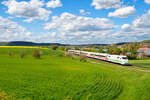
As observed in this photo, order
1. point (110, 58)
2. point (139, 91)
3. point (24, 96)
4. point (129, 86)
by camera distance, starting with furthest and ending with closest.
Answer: point (110, 58) < point (129, 86) < point (139, 91) < point (24, 96)

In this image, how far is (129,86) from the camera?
1912 centimetres

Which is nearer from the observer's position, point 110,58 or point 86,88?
point 86,88

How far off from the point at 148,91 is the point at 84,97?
10014 millimetres

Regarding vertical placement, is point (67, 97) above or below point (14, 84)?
below

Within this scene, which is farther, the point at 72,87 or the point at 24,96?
the point at 72,87

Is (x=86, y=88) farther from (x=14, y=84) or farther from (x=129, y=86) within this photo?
(x=14, y=84)

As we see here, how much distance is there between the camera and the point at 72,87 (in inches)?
631

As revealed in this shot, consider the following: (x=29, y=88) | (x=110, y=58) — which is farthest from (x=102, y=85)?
(x=110, y=58)

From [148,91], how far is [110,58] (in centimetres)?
2982

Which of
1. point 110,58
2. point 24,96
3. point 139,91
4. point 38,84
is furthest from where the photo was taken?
point 110,58

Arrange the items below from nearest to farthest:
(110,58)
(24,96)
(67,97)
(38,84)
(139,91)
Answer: (24,96), (67,97), (38,84), (139,91), (110,58)

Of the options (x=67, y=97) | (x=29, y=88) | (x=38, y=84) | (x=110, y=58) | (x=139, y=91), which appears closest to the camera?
(x=67, y=97)

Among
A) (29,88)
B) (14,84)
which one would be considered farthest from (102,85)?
(14,84)

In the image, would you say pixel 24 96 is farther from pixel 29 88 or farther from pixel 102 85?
pixel 102 85
